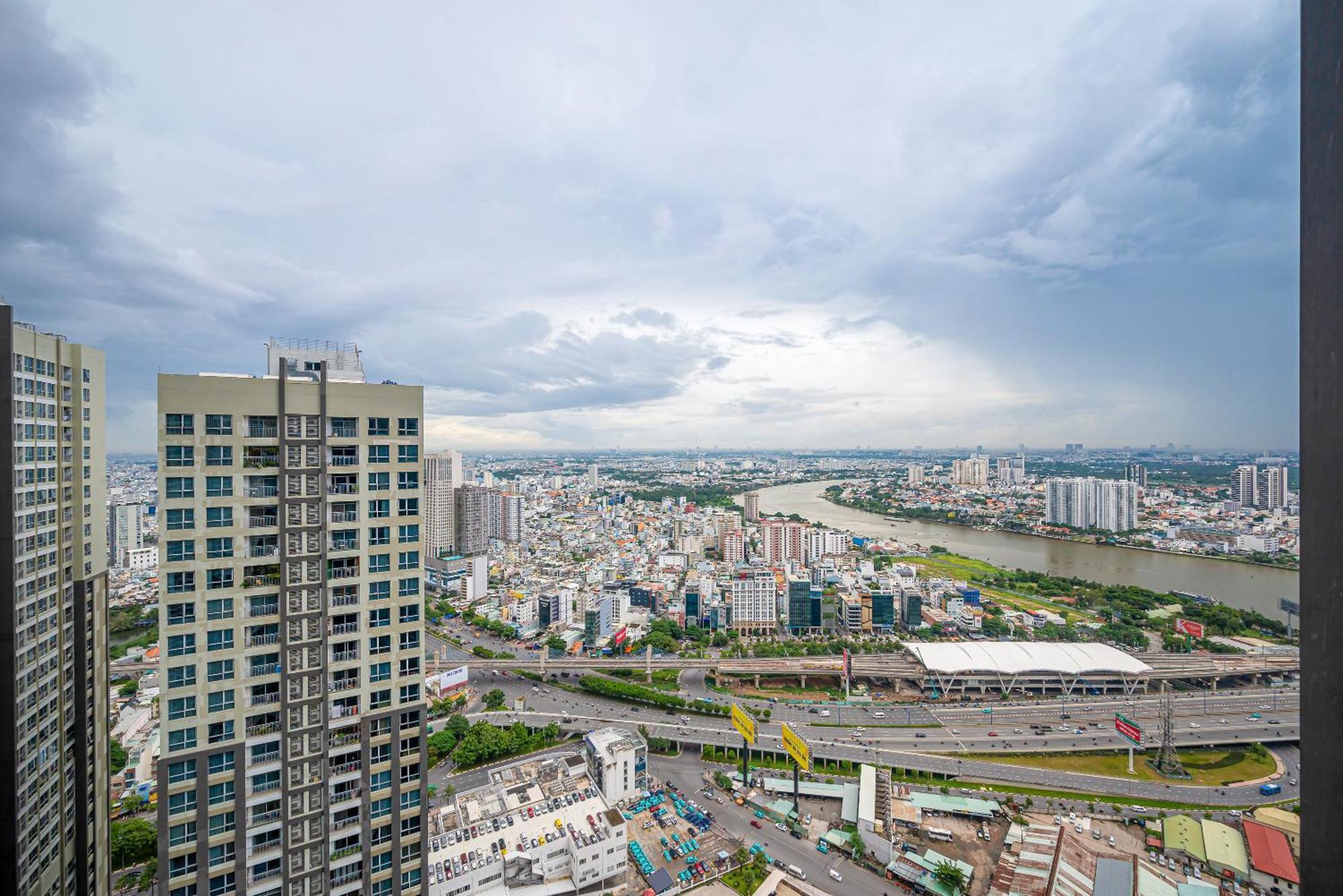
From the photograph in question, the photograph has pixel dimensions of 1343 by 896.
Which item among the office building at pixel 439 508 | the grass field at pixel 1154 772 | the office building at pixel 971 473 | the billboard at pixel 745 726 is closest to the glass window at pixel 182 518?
the billboard at pixel 745 726

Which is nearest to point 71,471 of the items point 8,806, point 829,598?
point 8,806

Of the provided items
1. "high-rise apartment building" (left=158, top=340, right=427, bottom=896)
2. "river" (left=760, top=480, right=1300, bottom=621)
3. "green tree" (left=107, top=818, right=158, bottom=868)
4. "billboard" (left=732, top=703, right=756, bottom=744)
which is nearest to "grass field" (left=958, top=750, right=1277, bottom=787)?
"billboard" (left=732, top=703, right=756, bottom=744)

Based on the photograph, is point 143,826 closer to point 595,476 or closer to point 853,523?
point 853,523

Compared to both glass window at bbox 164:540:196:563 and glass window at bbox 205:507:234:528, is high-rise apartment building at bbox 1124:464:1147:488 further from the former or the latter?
glass window at bbox 164:540:196:563

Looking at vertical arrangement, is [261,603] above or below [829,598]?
above

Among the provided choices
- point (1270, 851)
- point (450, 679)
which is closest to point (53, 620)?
point (450, 679)

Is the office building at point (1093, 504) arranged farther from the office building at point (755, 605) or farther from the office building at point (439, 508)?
the office building at point (439, 508)
